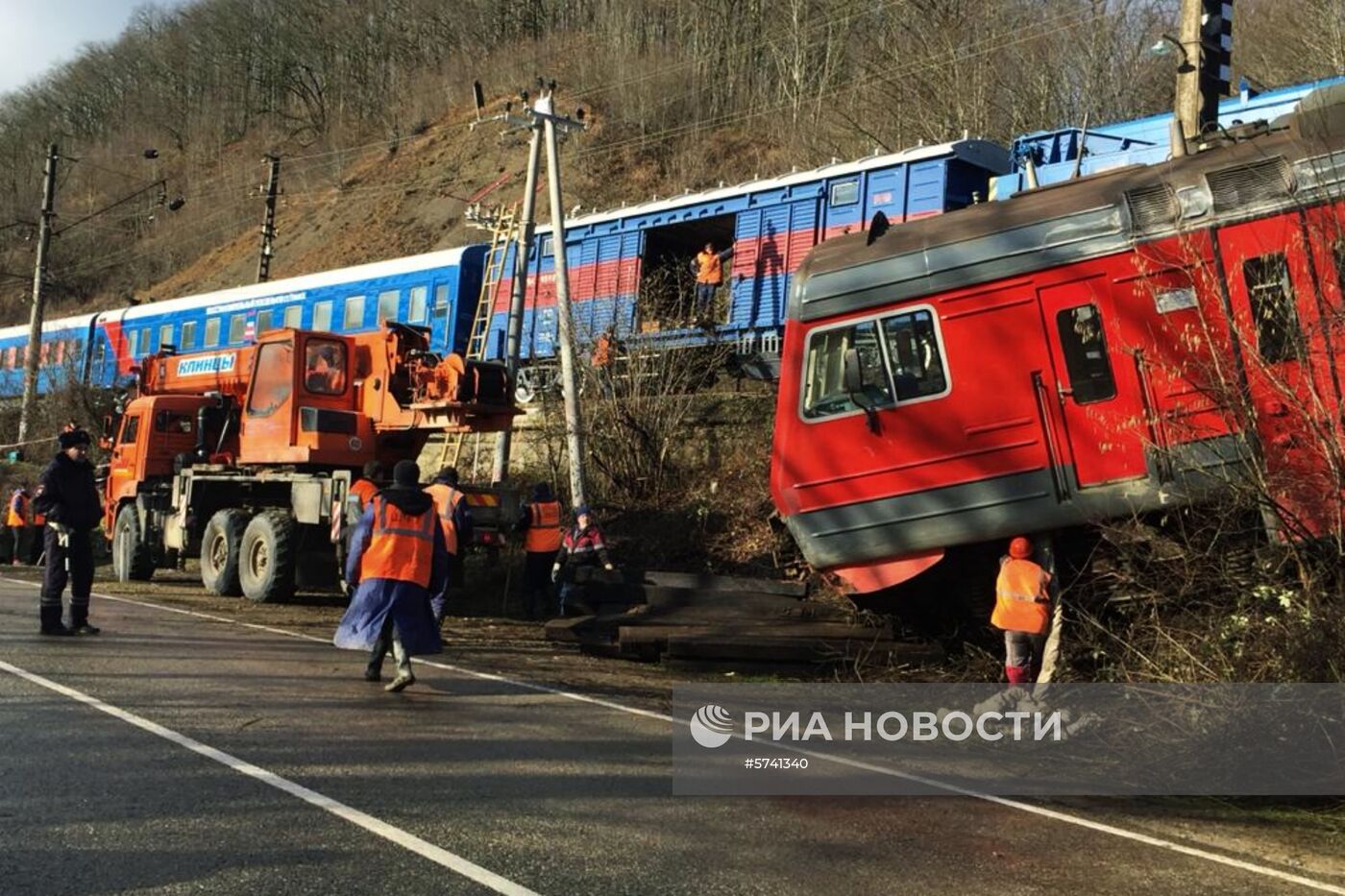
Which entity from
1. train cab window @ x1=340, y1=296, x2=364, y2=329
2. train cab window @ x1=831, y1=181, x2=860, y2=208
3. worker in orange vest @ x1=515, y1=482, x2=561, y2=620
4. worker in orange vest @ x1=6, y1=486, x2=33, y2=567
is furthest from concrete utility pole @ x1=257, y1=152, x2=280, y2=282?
worker in orange vest @ x1=515, y1=482, x2=561, y2=620

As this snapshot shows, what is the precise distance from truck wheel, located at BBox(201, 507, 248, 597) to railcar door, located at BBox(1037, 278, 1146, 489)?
10.7 m

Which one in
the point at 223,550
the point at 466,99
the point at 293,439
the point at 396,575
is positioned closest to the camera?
the point at 396,575

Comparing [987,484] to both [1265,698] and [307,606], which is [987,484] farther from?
[307,606]

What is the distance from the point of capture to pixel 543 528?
43.1ft

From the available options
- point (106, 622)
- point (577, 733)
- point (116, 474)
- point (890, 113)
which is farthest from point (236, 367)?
point (890, 113)

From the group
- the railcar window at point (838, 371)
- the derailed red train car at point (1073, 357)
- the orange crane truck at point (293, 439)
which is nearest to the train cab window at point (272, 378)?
the orange crane truck at point (293, 439)

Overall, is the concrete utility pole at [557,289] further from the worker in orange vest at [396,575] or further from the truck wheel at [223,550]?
the worker in orange vest at [396,575]

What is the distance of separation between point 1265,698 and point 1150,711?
0.74 meters

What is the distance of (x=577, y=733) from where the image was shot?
6.79 metres

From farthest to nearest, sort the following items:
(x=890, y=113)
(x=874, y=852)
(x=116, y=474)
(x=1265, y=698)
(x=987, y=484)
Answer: (x=890, y=113) < (x=116, y=474) < (x=987, y=484) < (x=1265, y=698) < (x=874, y=852)

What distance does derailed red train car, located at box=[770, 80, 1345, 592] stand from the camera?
6969mm

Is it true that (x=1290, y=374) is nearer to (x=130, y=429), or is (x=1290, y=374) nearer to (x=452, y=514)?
(x=452, y=514)

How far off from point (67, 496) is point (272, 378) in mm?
4773

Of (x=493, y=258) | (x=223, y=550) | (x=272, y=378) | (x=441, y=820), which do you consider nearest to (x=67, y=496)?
(x=272, y=378)
